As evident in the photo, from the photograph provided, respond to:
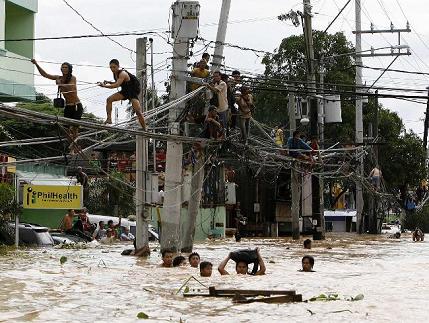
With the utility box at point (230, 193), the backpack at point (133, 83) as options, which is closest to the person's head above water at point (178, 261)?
the backpack at point (133, 83)

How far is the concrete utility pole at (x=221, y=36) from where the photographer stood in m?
23.4

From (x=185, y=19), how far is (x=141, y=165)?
3.59m

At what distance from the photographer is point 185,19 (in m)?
22.2

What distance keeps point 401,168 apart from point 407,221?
1168cm

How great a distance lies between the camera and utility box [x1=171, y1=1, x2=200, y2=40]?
2222 centimetres

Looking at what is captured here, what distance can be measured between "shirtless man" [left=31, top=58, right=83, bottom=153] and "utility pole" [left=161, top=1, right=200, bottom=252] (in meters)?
6.33

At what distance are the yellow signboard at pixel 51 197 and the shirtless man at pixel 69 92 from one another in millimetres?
12398

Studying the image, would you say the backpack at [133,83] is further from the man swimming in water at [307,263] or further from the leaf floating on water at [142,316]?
the leaf floating on water at [142,316]

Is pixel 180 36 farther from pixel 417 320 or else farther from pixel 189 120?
pixel 417 320

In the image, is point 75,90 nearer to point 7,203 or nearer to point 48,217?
point 7,203

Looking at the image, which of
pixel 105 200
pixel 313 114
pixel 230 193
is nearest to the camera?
pixel 313 114

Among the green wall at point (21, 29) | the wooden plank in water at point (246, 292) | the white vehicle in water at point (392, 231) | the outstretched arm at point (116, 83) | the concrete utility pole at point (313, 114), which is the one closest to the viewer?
the wooden plank in water at point (246, 292)

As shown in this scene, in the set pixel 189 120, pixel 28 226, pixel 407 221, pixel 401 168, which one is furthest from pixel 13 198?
pixel 407 221

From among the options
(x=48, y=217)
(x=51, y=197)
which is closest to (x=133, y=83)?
(x=51, y=197)
